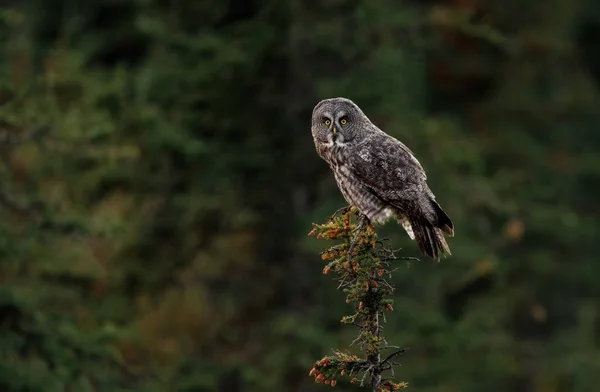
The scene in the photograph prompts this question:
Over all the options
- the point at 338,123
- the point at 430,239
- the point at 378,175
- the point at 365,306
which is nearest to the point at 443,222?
the point at 430,239

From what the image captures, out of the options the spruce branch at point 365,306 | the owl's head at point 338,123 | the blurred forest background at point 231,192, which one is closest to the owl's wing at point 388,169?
the owl's head at point 338,123

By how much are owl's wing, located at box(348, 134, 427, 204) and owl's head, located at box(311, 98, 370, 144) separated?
123 millimetres

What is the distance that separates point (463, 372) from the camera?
53.7 feet

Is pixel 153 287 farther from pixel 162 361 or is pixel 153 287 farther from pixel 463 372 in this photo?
pixel 463 372

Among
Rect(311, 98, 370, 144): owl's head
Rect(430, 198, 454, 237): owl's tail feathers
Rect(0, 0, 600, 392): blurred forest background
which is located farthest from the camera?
Rect(0, 0, 600, 392): blurred forest background

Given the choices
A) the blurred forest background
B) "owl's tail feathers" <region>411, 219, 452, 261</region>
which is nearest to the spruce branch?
"owl's tail feathers" <region>411, 219, 452, 261</region>

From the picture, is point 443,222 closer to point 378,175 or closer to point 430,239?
point 430,239

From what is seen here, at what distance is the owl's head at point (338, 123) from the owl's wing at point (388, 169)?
0.40ft

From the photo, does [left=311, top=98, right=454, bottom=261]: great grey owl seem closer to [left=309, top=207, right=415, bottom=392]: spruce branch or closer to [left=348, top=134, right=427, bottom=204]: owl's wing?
[left=348, top=134, right=427, bottom=204]: owl's wing

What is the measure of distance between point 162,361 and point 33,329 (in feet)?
14.6

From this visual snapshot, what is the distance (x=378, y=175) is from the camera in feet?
23.1

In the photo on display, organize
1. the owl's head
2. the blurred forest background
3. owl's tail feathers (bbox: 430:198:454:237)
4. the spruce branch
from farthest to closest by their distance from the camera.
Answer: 1. the blurred forest background
2. the owl's head
3. owl's tail feathers (bbox: 430:198:454:237)
4. the spruce branch

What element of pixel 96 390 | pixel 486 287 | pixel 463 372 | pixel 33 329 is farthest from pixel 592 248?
pixel 33 329

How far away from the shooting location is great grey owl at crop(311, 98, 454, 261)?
6660mm
